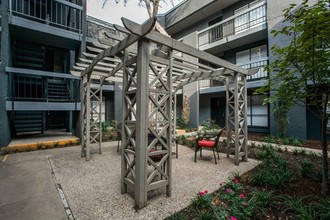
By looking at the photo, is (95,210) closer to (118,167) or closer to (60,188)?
(60,188)

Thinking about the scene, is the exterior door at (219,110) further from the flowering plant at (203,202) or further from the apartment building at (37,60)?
the flowering plant at (203,202)

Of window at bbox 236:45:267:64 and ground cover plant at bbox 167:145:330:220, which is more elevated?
window at bbox 236:45:267:64

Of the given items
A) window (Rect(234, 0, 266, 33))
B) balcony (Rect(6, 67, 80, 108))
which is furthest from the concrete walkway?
window (Rect(234, 0, 266, 33))

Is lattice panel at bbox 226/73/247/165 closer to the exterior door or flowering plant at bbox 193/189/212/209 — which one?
flowering plant at bbox 193/189/212/209

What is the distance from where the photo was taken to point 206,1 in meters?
12.3

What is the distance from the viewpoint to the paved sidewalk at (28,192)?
9.00 feet

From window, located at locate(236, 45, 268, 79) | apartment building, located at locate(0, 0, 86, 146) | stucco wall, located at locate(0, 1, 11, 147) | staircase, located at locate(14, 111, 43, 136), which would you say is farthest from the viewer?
window, located at locate(236, 45, 268, 79)

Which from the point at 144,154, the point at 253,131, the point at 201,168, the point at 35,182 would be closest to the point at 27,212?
the point at 35,182

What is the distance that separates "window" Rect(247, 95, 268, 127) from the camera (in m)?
10.9

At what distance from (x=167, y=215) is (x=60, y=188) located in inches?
103

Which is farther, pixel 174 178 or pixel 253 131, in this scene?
pixel 253 131

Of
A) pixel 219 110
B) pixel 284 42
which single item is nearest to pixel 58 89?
pixel 219 110

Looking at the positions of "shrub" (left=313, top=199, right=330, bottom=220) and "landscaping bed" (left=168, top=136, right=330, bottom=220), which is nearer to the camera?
"shrub" (left=313, top=199, right=330, bottom=220)

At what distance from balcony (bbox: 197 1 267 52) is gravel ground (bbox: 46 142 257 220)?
842cm
